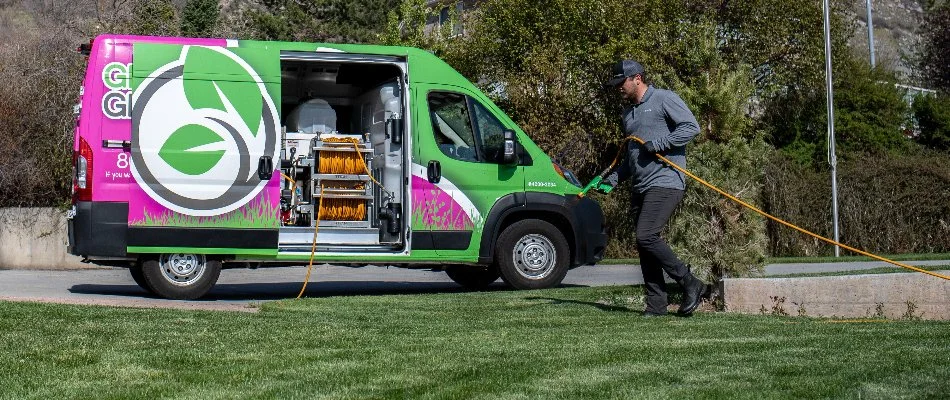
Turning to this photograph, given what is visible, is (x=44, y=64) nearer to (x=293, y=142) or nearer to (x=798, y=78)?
(x=293, y=142)

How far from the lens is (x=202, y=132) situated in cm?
1294

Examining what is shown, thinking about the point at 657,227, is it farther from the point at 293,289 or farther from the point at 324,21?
the point at 324,21

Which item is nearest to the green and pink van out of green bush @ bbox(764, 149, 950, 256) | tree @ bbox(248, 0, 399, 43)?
green bush @ bbox(764, 149, 950, 256)

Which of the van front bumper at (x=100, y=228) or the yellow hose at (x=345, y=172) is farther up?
the yellow hose at (x=345, y=172)

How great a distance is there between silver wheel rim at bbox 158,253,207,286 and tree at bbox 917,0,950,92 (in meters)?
38.4

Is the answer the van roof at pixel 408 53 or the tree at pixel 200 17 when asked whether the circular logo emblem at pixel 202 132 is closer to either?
the van roof at pixel 408 53

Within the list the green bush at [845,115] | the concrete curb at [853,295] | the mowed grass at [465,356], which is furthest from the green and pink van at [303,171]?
the green bush at [845,115]

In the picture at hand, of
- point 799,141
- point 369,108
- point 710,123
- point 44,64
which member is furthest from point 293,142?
point 799,141

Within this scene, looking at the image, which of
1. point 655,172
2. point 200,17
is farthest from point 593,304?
point 200,17

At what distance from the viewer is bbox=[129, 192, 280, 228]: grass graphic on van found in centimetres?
1296

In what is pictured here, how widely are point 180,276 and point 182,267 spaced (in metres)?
0.09

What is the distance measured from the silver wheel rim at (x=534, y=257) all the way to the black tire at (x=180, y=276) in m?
3.29

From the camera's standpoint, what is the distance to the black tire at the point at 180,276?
1323 centimetres

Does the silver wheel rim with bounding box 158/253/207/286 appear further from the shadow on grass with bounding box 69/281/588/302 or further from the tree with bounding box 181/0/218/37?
the tree with bounding box 181/0/218/37
